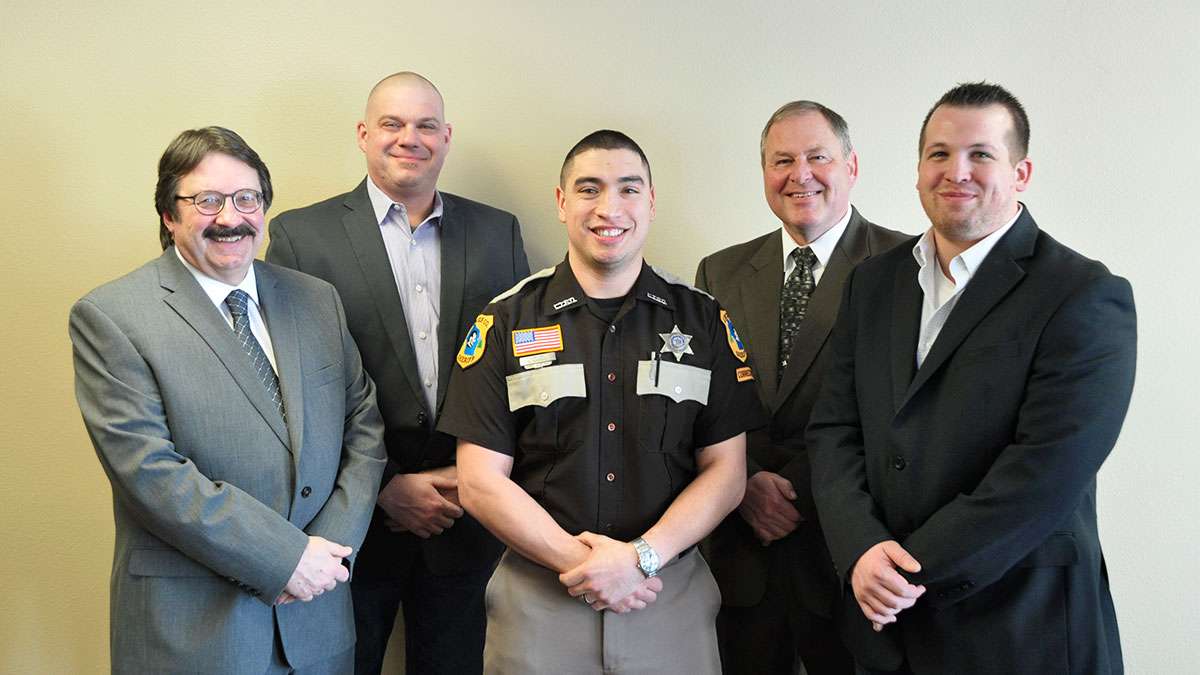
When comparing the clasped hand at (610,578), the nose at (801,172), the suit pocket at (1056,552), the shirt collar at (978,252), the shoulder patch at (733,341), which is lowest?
the clasped hand at (610,578)

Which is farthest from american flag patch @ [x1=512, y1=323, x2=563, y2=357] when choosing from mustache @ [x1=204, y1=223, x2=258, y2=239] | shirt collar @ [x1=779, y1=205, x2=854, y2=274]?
shirt collar @ [x1=779, y1=205, x2=854, y2=274]

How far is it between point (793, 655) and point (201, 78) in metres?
2.66

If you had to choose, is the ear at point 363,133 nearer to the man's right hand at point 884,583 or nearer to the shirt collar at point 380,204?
the shirt collar at point 380,204

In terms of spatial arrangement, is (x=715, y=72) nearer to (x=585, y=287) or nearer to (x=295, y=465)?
(x=585, y=287)

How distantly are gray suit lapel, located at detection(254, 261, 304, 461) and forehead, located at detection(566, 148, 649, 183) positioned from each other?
78 centimetres

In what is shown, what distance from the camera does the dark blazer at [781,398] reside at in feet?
8.44

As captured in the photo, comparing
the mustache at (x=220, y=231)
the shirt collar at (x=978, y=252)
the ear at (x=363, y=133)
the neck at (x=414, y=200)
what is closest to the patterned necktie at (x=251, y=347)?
the mustache at (x=220, y=231)

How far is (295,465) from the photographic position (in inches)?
88.3

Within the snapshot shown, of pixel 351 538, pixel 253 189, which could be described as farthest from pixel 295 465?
pixel 253 189

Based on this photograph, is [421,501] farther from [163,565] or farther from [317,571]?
[163,565]

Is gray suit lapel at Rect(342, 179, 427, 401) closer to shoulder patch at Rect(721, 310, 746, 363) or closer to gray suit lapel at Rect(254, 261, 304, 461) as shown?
gray suit lapel at Rect(254, 261, 304, 461)

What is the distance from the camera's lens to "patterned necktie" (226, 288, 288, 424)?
2248mm

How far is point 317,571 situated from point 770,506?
1172 mm

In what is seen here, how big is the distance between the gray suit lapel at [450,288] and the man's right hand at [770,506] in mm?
922
